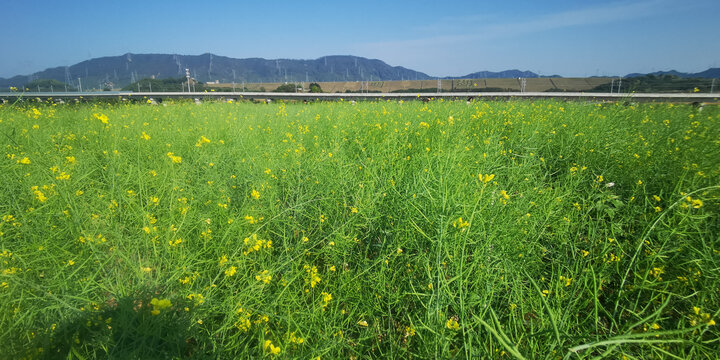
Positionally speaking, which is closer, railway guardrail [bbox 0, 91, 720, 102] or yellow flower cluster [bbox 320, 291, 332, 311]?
yellow flower cluster [bbox 320, 291, 332, 311]

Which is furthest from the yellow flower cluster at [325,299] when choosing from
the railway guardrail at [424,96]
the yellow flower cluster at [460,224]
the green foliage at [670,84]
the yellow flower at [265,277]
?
the green foliage at [670,84]

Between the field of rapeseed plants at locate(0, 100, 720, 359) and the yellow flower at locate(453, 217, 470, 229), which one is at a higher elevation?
the yellow flower at locate(453, 217, 470, 229)

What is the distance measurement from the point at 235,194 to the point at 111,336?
145cm

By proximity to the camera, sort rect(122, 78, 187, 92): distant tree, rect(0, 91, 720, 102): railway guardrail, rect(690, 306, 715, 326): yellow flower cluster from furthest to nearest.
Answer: rect(122, 78, 187, 92): distant tree → rect(0, 91, 720, 102): railway guardrail → rect(690, 306, 715, 326): yellow flower cluster

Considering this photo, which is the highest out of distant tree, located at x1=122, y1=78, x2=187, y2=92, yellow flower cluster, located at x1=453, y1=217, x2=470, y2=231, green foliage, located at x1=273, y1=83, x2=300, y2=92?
distant tree, located at x1=122, y1=78, x2=187, y2=92

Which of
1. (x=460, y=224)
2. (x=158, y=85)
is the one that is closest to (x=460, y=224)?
(x=460, y=224)

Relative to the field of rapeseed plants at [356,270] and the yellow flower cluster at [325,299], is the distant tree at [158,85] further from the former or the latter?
the yellow flower cluster at [325,299]

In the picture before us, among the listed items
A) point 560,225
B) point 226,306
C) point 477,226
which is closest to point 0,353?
point 226,306

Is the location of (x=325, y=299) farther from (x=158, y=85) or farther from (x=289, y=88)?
(x=158, y=85)

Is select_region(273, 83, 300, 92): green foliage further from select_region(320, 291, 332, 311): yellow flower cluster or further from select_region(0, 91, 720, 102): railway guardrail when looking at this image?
select_region(320, 291, 332, 311): yellow flower cluster

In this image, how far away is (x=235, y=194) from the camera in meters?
2.40

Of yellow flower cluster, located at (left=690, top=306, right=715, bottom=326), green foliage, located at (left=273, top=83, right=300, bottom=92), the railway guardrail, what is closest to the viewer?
yellow flower cluster, located at (left=690, top=306, right=715, bottom=326)

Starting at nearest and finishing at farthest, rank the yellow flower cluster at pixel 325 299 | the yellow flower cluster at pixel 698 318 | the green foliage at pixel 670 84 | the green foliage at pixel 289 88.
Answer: the yellow flower cluster at pixel 698 318
the yellow flower cluster at pixel 325 299
the green foliage at pixel 670 84
the green foliage at pixel 289 88

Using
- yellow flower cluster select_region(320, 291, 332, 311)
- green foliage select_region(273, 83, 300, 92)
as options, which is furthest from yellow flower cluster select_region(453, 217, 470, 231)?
green foliage select_region(273, 83, 300, 92)
